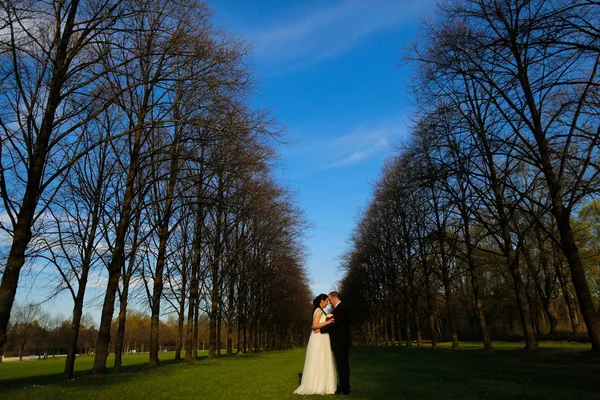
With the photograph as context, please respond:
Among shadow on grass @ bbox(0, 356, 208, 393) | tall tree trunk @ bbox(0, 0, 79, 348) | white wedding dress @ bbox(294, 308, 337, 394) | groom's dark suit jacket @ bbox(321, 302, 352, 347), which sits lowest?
shadow on grass @ bbox(0, 356, 208, 393)

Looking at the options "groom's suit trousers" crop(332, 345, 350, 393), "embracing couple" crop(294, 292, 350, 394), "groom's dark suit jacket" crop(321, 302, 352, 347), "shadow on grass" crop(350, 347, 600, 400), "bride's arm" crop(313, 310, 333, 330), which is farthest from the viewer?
"bride's arm" crop(313, 310, 333, 330)

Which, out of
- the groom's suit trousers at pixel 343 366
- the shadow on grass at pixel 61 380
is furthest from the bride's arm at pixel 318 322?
the shadow on grass at pixel 61 380

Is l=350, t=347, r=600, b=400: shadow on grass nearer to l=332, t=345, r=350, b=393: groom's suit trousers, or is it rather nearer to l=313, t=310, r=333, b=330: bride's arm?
l=332, t=345, r=350, b=393: groom's suit trousers

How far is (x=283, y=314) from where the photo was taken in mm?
57688

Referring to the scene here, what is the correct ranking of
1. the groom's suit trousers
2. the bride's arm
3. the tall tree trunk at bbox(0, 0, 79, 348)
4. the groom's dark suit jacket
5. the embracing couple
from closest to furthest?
the tall tree trunk at bbox(0, 0, 79, 348), the groom's suit trousers, the embracing couple, the groom's dark suit jacket, the bride's arm

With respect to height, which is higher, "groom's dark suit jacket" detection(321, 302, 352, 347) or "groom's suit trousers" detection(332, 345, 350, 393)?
"groom's dark suit jacket" detection(321, 302, 352, 347)

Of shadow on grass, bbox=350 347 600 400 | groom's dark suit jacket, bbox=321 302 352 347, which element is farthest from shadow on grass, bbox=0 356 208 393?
shadow on grass, bbox=350 347 600 400

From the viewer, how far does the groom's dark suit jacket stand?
32.0ft

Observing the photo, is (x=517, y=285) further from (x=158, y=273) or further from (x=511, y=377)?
(x=158, y=273)

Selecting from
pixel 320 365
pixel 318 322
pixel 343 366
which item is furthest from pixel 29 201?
pixel 343 366

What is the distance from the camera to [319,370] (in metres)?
9.70

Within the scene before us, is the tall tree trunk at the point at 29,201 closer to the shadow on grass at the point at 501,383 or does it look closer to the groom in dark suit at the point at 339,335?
the groom in dark suit at the point at 339,335

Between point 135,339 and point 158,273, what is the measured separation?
138 metres

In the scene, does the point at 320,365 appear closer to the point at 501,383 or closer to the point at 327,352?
the point at 327,352
